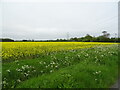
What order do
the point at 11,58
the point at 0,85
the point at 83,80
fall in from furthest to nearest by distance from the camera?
the point at 11,58 < the point at 83,80 < the point at 0,85

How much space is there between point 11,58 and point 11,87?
5092mm

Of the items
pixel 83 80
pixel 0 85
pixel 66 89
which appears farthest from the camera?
pixel 83 80

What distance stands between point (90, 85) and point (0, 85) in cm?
345

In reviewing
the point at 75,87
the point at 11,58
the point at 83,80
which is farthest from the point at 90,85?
the point at 11,58

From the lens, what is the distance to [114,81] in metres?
5.93

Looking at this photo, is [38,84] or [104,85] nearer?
[38,84]

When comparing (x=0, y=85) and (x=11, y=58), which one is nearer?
(x=0, y=85)

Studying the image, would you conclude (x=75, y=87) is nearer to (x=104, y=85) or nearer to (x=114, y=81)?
(x=104, y=85)

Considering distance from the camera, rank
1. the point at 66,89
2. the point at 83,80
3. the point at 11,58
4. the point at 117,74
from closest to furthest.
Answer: the point at 66,89
the point at 83,80
the point at 117,74
the point at 11,58

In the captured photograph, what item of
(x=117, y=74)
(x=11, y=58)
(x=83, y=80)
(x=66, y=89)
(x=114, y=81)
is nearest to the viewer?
(x=66, y=89)

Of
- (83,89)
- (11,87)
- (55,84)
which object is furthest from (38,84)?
(83,89)

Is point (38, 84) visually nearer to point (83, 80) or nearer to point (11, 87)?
point (11, 87)

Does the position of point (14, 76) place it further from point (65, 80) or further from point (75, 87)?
point (75, 87)

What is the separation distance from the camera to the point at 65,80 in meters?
5.21
